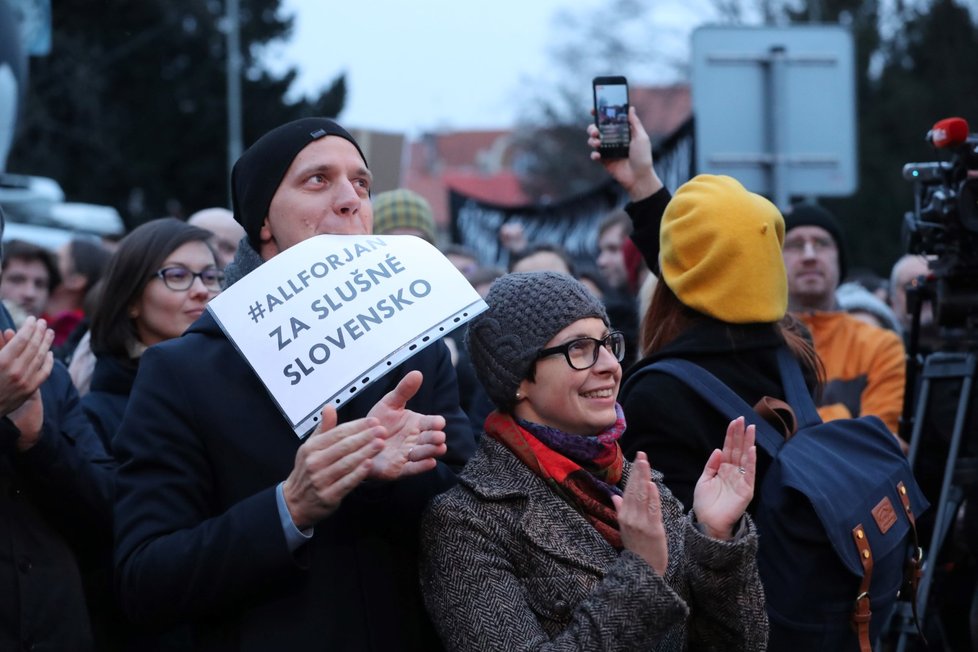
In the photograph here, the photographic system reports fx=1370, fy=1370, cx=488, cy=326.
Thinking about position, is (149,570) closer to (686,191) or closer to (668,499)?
(668,499)

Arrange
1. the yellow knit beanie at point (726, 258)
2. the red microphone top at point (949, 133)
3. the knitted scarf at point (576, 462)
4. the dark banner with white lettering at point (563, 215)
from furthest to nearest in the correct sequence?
the dark banner with white lettering at point (563, 215) → the red microphone top at point (949, 133) → the yellow knit beanie at point (726, 258) → the knitted scarf at point (576, 462)

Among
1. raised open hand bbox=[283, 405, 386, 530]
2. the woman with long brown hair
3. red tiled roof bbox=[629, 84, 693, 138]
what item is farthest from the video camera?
→ red tiled roof bbox=[629, 84, 693, 138]

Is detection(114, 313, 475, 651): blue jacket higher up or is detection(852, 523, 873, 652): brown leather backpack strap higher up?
detection(114, 313, 475, 651): blue jacket

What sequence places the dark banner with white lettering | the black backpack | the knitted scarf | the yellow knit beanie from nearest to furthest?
the knitted scarf, the black backpack, the yellow knit beanie, the dark banner with white lettering

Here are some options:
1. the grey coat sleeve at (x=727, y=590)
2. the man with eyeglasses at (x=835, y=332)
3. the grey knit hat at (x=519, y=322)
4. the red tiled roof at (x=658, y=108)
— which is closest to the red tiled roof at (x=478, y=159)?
the red tiled roof at (x=658, y=108)

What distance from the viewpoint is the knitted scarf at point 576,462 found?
286 centimetres

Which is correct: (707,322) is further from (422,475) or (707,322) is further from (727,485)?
(422,475)

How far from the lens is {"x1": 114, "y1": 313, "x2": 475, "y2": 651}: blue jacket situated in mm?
2549

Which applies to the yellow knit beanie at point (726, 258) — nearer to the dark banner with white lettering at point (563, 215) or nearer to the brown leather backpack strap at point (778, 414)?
the brown leather backpack strap at point (778, 414)

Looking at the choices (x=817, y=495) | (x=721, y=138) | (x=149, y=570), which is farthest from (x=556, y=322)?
(x=721, y=138)

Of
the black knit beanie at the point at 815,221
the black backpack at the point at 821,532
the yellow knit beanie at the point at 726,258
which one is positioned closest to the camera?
the black backpack at the point at 821,532

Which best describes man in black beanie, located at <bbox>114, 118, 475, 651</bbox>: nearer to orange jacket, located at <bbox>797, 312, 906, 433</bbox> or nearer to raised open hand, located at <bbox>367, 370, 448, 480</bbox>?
raised open hand, located at <bbox>367, 370, 448, 480</bbox>

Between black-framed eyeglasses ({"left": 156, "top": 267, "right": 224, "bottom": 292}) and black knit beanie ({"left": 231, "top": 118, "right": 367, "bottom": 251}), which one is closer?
black knit beanie ({"left": 231, "top": 118, "right": 367, "bottom": 251})

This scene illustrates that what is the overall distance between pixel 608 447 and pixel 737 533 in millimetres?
331
